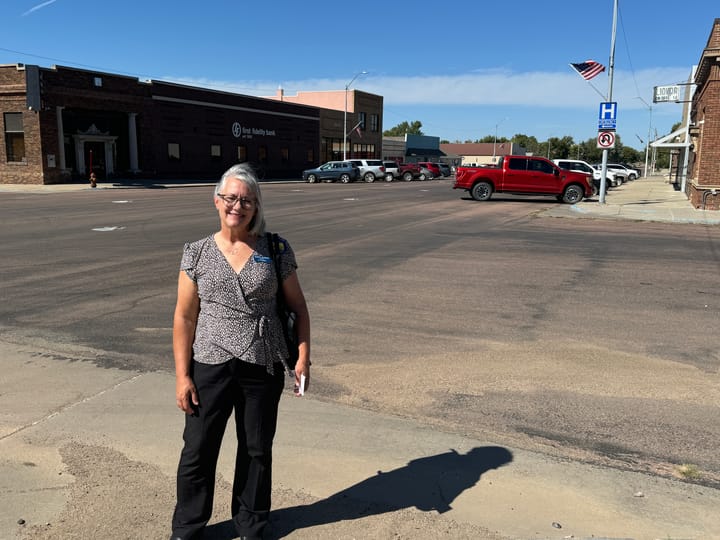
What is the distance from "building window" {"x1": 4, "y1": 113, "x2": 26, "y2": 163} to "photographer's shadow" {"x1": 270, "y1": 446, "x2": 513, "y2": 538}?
39058 mm

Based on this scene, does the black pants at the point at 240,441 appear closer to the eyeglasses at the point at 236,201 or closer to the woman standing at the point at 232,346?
the woman standing at the point at 232,346

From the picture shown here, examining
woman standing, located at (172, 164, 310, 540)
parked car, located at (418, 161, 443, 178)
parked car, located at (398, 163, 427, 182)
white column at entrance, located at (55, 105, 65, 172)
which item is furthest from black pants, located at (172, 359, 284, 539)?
parked car, located at (418, 161, 443, 178)

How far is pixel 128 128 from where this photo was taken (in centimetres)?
4238

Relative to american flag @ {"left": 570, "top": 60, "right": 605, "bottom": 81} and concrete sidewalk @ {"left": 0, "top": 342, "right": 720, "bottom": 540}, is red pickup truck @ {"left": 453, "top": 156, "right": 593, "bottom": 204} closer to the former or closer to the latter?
american flag @ {"left": 570, "top": 60, "right": 605, "bottom": 81}

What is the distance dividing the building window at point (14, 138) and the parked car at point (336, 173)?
19608mm

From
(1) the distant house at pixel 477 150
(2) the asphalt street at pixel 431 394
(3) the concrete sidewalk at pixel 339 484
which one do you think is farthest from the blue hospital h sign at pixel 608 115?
(1) the distant house at pixel 477 150

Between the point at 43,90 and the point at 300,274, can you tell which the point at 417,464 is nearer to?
the point at 300,274

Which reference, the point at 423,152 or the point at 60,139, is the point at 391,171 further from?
the point at 423,152

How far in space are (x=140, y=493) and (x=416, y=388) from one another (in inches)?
90.8

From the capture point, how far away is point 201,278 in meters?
2.76

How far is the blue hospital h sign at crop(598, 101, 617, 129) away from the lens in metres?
23.5

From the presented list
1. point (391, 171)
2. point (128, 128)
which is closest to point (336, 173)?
point (391, 171)

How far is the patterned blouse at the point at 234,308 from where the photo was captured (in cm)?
274

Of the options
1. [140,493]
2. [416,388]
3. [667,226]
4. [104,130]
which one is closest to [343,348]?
[416,388]
